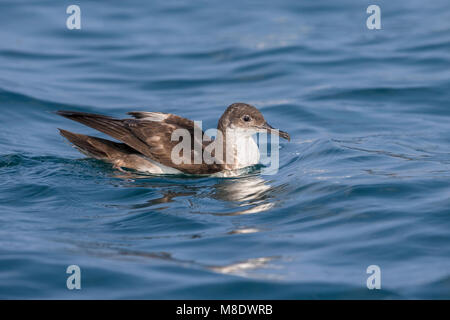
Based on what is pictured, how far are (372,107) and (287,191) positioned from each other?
4552mm

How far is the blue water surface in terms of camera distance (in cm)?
645

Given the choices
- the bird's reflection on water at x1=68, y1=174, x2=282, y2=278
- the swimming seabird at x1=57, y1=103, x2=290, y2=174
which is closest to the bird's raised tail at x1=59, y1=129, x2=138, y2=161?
the swimming seabird at x1=57, y1=103, x2=290, y2=174

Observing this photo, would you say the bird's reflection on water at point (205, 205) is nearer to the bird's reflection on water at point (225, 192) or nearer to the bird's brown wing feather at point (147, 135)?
the bird's reflection on water at point (225, 192)

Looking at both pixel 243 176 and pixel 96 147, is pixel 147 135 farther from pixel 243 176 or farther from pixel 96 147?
pixel 243 176

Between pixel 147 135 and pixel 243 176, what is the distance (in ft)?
4.58

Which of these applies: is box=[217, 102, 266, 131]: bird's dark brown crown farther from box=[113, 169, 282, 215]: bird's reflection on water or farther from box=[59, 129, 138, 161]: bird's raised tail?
box=[59, 129, 138, 161]: bird's raised tail

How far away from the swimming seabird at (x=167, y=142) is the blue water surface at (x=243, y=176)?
0.85 feet

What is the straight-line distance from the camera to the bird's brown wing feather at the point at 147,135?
30.6ft

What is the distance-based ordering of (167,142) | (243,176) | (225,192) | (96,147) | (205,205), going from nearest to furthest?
(205,205) < (225,192) < (167,142) < (243,176) < (96,147)

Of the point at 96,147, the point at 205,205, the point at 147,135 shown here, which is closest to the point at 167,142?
the point at 147,135

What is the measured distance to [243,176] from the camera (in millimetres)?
9594
